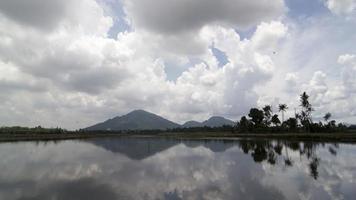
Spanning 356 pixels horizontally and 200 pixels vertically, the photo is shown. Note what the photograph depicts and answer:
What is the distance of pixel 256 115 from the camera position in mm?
138625

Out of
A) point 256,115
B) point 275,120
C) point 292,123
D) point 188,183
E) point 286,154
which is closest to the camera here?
point 188,183

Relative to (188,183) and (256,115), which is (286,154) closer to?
(188,183)

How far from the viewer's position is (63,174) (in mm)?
31203

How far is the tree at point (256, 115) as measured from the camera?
138 metres

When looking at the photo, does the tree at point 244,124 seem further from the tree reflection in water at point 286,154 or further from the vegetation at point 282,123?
the tree reflection in water at point 286,154

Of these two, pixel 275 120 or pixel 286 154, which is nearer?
pixel 286 154

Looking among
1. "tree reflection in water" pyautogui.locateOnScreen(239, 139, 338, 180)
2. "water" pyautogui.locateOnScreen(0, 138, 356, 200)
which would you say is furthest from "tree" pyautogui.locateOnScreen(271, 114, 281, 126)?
"water" pyautogui.locateOnScreen(0, 138, 356, 200)

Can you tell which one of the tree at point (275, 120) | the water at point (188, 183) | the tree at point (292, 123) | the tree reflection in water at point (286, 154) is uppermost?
the tree at point (275, 120)

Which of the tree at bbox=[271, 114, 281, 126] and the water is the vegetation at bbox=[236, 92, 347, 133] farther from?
the water

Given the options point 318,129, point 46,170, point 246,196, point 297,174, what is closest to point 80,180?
point 46,170

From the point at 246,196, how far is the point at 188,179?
26.1 ft

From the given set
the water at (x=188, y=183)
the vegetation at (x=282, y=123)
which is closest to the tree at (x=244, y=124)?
the vegetation at (x=282, y=123)

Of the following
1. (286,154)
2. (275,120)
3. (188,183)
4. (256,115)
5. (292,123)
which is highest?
(256,115)

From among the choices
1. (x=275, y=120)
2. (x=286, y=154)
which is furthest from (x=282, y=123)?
(x=286, y=154)
